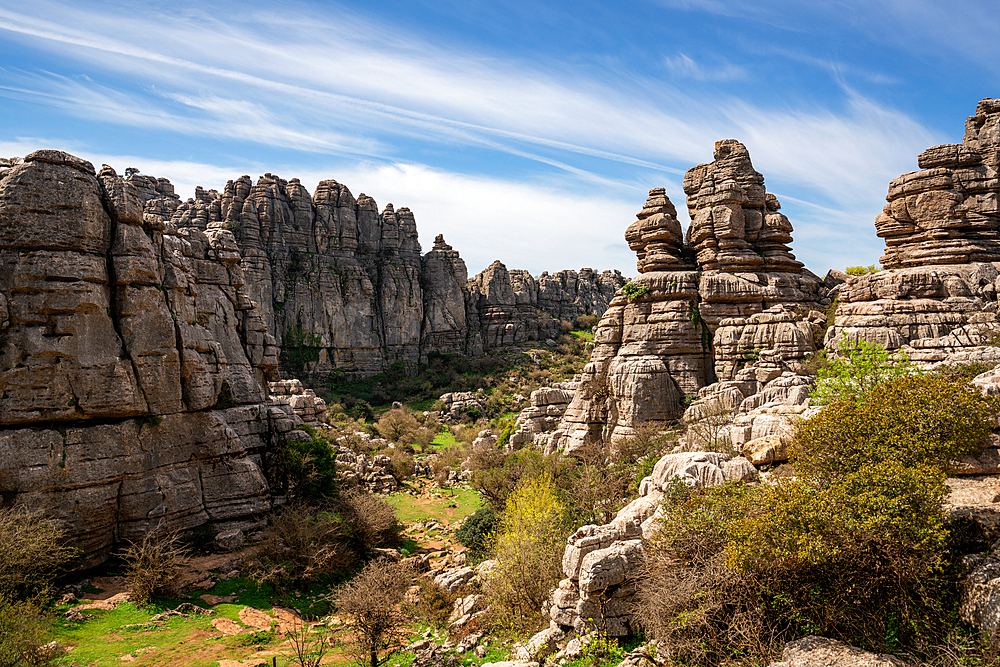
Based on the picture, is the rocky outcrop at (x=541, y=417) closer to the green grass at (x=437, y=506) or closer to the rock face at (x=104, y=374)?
the green grass at (x=437, y=506)

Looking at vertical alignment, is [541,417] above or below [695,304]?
below

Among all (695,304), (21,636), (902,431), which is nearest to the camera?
(902,431)

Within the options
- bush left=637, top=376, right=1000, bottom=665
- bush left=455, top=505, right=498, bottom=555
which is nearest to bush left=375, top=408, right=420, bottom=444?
bush left=455, top=505, right=498, bottom=555

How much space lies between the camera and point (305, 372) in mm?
64938

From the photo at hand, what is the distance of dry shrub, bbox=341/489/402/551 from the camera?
73.8 ft

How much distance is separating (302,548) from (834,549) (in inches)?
705

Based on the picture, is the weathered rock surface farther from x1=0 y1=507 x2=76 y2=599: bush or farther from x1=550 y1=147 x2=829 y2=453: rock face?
x1=550 y1=147 x2=829 y2=453: rock face

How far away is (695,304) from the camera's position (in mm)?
30453

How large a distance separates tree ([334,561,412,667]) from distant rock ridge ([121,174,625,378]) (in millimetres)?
52421

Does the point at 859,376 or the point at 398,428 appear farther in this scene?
the point at 398,428

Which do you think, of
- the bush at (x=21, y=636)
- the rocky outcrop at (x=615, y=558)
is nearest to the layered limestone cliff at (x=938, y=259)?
the rocky outcrop at (x=615, y=558)

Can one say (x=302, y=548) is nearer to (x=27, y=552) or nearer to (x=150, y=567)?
(x=150, y=567)

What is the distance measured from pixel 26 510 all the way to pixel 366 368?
52.2 m

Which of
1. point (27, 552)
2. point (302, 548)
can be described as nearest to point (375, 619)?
point (302, 548)
